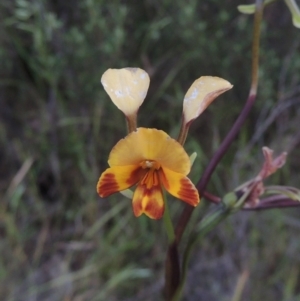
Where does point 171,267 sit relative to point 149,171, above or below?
below

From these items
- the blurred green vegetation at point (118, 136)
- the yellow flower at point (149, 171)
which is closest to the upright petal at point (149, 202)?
the yellow flower at point (149, 171)

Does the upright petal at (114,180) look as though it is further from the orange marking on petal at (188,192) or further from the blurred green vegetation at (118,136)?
the blurred green vegetation at (118,136)

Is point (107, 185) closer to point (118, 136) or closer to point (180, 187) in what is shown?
point (180, 187)

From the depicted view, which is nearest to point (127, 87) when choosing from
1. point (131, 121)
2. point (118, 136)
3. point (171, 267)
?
point (131, 121)

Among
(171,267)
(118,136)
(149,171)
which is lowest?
(118,136)

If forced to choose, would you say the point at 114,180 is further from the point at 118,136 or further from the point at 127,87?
the point at 118,136

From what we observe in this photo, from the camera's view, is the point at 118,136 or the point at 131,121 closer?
the point at 131,121
